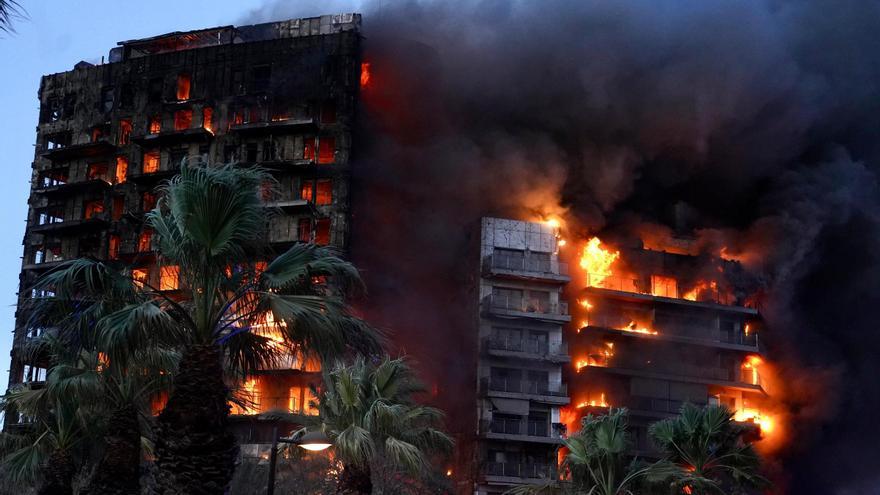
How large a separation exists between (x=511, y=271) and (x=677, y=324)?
53.1 feet

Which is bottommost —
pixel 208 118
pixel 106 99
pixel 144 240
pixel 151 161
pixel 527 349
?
pixel 527 349

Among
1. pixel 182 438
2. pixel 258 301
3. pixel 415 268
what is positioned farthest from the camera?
pixel 415 268

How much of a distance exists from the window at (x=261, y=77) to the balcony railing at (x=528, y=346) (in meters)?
28.6

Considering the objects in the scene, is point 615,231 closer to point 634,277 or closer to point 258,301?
point 634,277

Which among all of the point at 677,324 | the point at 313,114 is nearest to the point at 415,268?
the point at 313,114

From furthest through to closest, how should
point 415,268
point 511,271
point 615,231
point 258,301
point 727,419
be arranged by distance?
point 615,231
point 415,268
point 511,271
point 727,419
point 258,301

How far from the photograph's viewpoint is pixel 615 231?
323ft

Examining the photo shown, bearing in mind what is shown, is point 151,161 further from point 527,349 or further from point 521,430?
point 521,430

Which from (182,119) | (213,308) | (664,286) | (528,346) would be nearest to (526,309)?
(528,346)

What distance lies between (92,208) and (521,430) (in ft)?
142

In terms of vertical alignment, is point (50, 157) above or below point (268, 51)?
below

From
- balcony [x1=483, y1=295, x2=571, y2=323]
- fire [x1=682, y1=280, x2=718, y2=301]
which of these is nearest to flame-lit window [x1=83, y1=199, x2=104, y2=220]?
balcony [x1=483, y1=295, x2=571, y2=323]

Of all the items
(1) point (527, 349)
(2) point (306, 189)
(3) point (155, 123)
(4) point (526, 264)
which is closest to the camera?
(1) point (527, 349)

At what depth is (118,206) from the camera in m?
97.6
